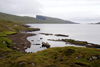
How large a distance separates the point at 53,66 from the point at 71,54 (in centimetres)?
982

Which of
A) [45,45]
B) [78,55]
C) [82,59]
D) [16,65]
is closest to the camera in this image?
[16,65]

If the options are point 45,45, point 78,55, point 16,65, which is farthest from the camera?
point 45,45

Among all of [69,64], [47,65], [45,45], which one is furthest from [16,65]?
[45,45]

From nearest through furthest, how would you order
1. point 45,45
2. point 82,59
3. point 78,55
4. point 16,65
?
point 16,65 → point 82,59 → point 78,55 → point 45,45

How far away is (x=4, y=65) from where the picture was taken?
26.8m

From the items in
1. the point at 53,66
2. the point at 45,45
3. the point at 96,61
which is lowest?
the point at 45,45

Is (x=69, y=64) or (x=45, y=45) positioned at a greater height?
(x=69, y=64)

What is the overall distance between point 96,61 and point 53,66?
13091mm

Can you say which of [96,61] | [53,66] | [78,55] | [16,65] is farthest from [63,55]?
[16,65]

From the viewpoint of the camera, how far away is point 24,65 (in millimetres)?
26125

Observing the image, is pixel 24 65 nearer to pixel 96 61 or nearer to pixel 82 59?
pixel 82 59

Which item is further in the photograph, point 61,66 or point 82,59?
point 82,59

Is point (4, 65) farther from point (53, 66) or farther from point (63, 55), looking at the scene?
point (63, 55)

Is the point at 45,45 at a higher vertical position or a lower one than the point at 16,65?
lower
